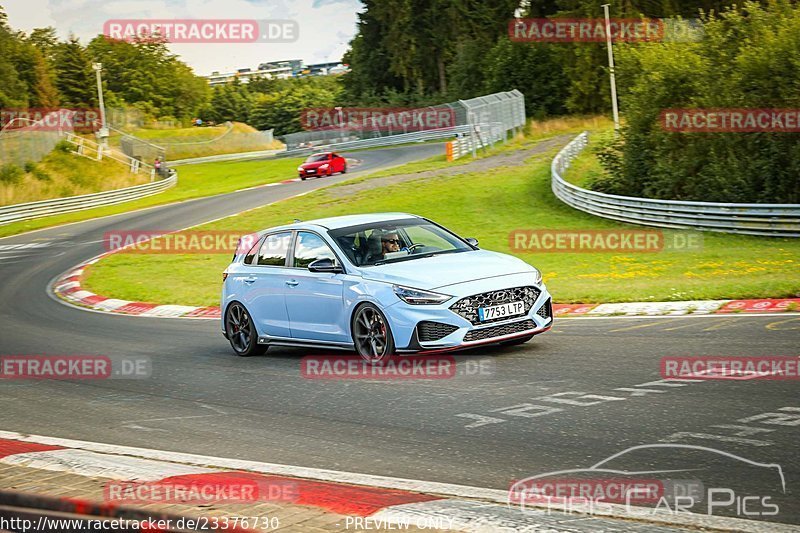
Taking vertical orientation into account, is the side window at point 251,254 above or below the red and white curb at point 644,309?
Answer: above

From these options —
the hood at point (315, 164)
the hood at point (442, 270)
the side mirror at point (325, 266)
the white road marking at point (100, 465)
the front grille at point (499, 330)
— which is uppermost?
the side mirror at point (325, 266)

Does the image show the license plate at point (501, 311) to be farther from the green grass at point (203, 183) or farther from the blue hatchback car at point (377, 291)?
the green grass at point (203, 183)

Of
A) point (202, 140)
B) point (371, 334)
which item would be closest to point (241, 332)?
point (371, 334)

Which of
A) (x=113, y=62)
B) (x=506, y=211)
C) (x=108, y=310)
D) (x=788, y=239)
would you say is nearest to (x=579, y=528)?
(x=108, y=310)

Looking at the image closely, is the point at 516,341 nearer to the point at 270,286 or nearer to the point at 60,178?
the point at 270,286

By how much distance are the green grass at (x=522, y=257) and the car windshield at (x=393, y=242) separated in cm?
385

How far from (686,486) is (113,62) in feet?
490

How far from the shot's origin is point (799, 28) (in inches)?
1086

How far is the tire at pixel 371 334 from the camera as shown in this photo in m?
11.0

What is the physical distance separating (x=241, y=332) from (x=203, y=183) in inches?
2172

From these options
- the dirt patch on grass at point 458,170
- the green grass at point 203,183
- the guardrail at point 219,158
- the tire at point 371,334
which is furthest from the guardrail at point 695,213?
the guardrail at point 219,158

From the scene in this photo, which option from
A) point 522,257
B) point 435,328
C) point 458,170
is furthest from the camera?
point 458,170

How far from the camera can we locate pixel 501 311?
35.9 ft

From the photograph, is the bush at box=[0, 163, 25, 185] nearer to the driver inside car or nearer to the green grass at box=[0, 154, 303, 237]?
the green grass at box=[0, 154, 303, 237]
